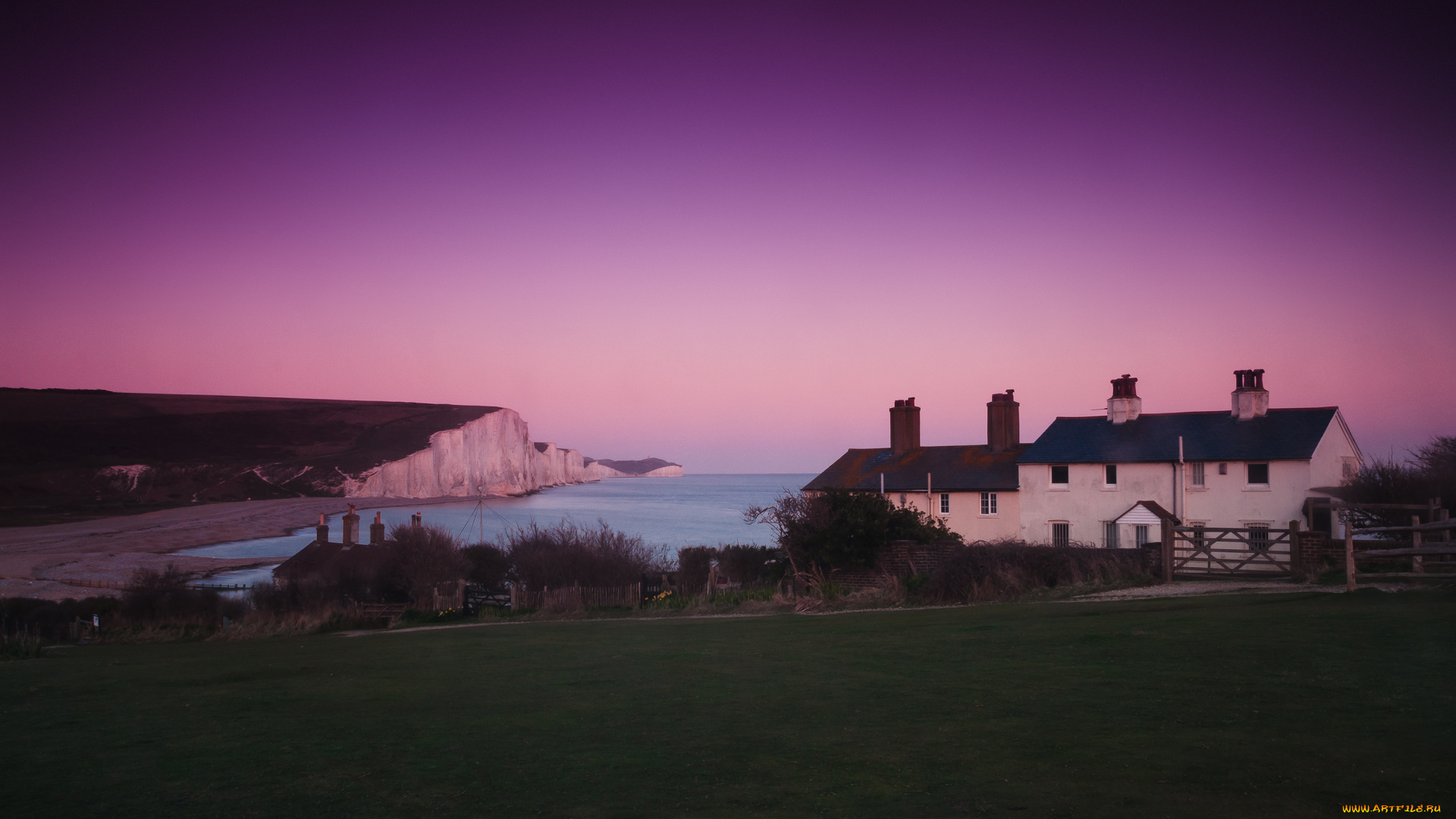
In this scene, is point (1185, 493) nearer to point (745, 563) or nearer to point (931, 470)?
point (931, 470)

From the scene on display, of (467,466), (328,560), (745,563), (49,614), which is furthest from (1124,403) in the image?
(467,466)

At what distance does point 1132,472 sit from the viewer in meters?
38.2

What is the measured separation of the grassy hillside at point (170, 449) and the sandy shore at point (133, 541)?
465cm

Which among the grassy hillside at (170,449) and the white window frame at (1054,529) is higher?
the grassy hillside at (170,449)

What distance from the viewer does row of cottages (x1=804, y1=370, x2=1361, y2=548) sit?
35469 mm

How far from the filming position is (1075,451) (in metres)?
40.0

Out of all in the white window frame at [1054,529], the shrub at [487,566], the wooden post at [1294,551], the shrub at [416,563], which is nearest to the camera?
the wooden post at [1294,551]

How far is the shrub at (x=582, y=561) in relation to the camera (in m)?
32.7

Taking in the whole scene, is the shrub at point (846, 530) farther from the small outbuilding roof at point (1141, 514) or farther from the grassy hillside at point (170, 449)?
the grassy hillside at point (170, 449)

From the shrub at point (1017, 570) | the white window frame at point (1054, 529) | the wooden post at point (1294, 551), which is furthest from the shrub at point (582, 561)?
the wooden post at point (1294, 551)

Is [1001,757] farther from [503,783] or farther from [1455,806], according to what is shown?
[503,783]

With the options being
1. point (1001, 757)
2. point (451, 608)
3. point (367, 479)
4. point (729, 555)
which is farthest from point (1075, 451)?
point (367, 479)

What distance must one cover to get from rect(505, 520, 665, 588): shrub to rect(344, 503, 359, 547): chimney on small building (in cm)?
814

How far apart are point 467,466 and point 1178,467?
108m
